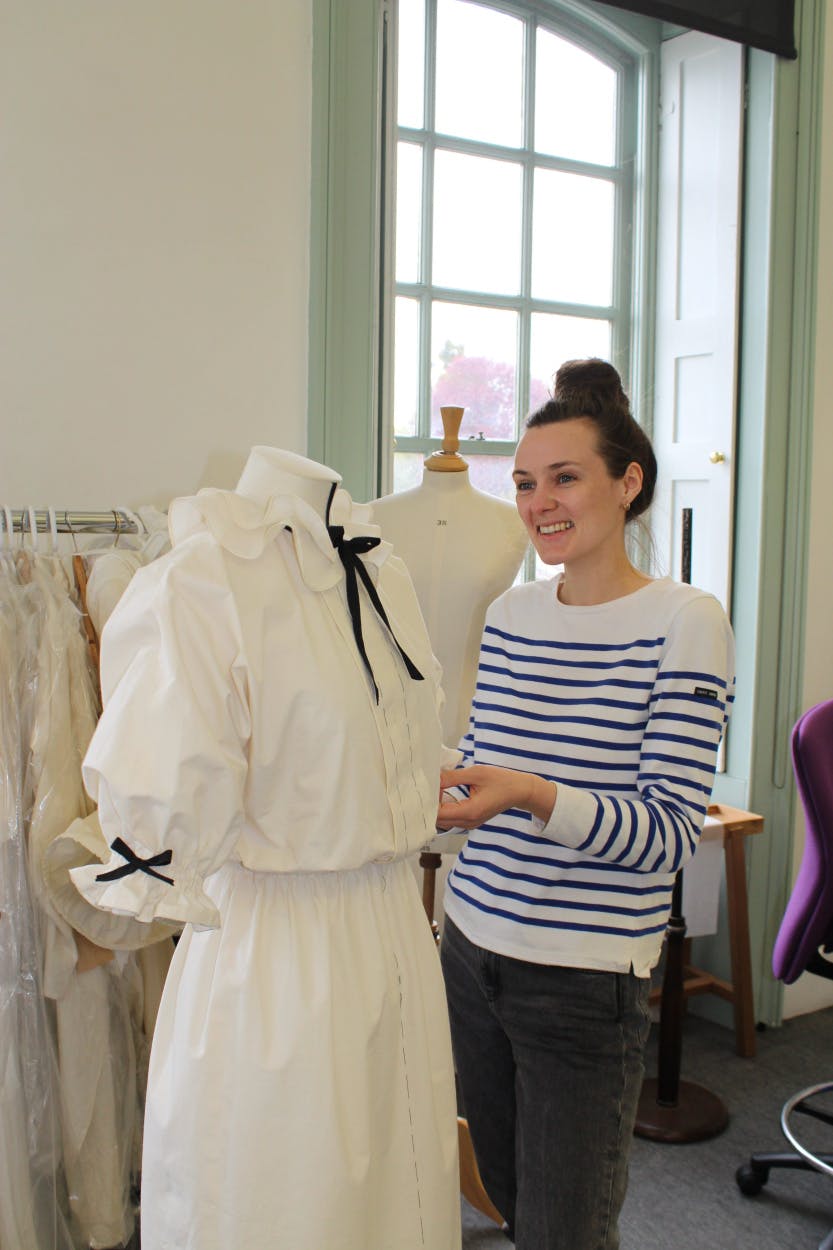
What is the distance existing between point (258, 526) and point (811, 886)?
1614 millimetres

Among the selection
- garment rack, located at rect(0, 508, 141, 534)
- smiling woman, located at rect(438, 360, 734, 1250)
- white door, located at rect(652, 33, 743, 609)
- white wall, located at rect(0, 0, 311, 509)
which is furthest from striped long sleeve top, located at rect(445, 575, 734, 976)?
white door, located at rect(652, 33, 743, 609)

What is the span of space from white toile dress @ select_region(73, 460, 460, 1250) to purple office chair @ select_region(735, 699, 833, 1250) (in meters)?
1.28

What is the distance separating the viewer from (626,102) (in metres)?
3.38

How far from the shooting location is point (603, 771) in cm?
138

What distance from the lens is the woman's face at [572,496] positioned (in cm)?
148

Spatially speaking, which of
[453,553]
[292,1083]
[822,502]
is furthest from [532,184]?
[292,1083]

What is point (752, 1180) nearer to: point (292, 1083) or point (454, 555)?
point (454, 555)

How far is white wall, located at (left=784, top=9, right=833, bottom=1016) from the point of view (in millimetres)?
3176

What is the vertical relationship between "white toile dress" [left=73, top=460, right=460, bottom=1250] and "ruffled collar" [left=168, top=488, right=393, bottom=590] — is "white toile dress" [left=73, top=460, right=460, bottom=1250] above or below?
below

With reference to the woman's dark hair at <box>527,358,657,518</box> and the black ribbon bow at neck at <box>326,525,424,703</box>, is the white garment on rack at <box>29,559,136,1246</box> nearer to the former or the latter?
the black ribbon bow at neck at <box>326,525,424,703</box>

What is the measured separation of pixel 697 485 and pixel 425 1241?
2580 mm

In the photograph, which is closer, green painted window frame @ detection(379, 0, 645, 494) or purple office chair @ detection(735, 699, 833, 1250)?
purple office chair @ detection(735, 699, 833, 1250)

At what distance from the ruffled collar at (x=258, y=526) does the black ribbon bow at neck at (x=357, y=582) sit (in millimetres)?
14

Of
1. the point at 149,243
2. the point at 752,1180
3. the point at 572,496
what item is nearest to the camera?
the point at 572,496
